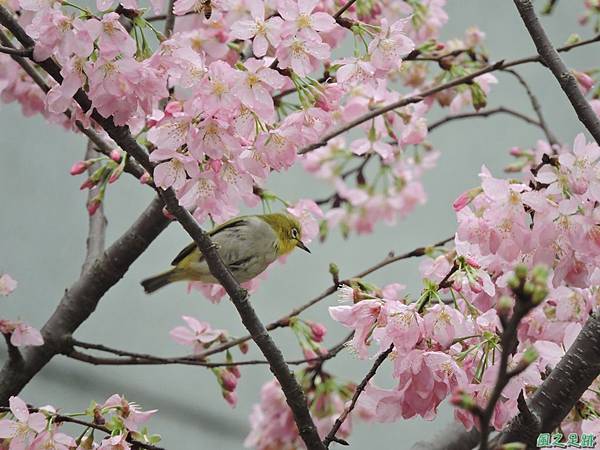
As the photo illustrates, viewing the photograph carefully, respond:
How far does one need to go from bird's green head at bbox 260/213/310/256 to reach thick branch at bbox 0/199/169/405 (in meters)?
0.21

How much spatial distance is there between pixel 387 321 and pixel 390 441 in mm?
1757

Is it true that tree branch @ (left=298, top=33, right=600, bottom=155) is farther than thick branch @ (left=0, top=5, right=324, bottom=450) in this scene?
Yes

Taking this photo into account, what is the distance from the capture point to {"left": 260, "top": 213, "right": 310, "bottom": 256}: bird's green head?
1.26m

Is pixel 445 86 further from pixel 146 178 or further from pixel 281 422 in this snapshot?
pixel 281 422

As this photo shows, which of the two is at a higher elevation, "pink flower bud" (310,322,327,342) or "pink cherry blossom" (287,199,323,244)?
Result: "pink cherry blossom" (287,199,323,244)

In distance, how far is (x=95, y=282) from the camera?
1.12 metres

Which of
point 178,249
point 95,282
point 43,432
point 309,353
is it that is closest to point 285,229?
point 309,353

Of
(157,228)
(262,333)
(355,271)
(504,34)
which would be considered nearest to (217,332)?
(157,228)

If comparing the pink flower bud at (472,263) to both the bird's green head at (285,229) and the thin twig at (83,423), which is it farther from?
the bird's green head at (285,229)

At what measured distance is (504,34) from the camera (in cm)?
255

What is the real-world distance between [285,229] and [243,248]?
3.5 inches

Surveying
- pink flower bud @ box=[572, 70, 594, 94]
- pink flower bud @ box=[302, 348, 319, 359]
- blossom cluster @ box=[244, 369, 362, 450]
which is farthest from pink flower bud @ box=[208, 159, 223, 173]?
blossom cluster @ box=[244, 369, 362, 450]

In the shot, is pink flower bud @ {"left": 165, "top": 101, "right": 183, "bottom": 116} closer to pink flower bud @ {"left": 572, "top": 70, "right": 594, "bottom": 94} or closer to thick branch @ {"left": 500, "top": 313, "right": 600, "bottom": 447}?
thick branch @ {"left": 500, "top": 313, "right": 600, "bottom": 447}

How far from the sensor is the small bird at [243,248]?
1.21 metres
